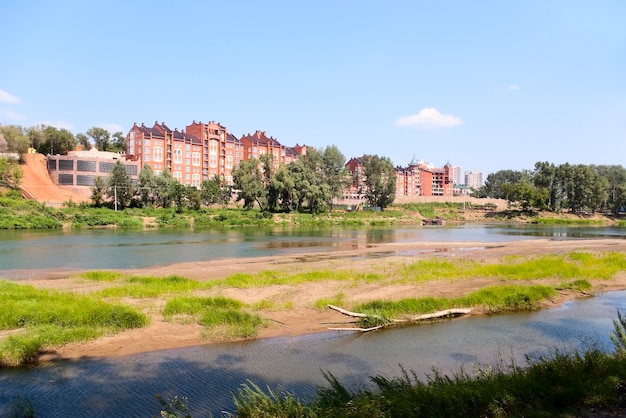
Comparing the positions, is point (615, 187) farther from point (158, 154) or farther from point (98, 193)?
point (98, 193)

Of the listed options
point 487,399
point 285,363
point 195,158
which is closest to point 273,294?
point 285,363

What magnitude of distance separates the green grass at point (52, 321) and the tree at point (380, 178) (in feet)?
316

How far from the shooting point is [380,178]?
10981 cm

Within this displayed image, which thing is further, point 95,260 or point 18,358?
point 95,260

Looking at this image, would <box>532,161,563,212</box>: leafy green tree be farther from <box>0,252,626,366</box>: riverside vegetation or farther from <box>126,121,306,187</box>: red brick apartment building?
<box>0,252,626,366</box>: riverside vegetation

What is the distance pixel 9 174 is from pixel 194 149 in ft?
136

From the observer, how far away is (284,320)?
16.8 meters

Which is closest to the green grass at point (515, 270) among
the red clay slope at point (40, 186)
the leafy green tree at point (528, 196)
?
the red clay slope at point (40, 186)

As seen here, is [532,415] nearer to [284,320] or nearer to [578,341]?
[578,341]

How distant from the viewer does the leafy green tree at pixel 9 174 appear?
8644 cm

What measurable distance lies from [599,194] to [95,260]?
383ft

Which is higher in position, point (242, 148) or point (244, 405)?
point (242, 148)

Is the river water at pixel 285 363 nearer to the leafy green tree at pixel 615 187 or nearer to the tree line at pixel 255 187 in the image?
the tree line at pixel 255 187

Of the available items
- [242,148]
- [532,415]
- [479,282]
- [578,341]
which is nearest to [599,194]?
[242,148]
